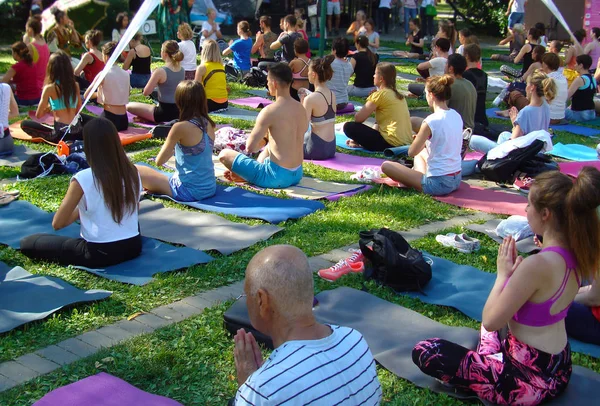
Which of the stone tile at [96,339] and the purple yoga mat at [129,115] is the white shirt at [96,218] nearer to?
the stone tile at [96,339]

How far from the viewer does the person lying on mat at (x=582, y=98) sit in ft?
36.9

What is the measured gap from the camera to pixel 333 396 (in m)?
2.29

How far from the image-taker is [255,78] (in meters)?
13.5

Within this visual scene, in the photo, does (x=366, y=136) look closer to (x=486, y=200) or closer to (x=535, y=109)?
(x=535, y=109)

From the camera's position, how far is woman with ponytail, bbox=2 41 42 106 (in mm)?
10797

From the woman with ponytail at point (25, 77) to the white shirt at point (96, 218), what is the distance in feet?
21.8

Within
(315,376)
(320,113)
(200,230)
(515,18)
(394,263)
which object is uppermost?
(515,18)

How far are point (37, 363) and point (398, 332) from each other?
80.3 inches

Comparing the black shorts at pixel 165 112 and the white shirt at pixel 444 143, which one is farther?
the black shorts at pixel 165 112

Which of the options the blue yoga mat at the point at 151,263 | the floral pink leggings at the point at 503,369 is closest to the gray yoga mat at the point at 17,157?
the blue yoga mat at the point at 151,263

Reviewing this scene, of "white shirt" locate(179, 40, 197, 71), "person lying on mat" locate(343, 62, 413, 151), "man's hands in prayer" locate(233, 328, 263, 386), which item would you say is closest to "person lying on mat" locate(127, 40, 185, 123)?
"white shirt" locate(179, 40, 197, 71)

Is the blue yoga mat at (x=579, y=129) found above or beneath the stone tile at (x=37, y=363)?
beneath

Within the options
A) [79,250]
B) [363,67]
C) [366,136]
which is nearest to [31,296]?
[79,250]

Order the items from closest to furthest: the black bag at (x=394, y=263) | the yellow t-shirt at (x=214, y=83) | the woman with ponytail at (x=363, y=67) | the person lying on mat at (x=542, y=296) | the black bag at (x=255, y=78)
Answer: the person lying on mat at (x=542, y=296)
the black bag at (x=394, y=263)
the yellow t-shirt at (x=214, y=83)
the woman with ponytail at (x=363, y=67)
the black bag at (x=255, y=78)
